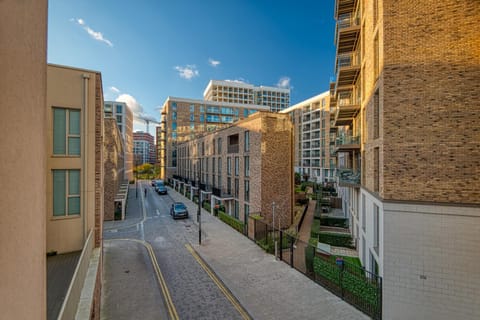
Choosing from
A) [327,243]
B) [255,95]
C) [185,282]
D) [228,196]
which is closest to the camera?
[185,282]

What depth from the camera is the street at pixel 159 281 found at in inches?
352

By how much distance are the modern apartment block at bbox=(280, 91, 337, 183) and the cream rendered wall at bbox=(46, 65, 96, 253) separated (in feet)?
151

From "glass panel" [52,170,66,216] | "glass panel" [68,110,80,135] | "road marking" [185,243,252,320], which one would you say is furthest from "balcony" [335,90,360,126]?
"glass panel" [52,170,66,216]

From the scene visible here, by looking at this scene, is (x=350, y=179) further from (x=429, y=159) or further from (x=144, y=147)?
(x=144, y=147)

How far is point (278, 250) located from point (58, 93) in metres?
12.7

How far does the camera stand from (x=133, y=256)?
46.3 ft

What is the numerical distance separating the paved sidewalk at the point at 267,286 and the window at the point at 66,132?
8.24 meters

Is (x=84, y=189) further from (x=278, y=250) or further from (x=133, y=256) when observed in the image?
(x=278, y=250)

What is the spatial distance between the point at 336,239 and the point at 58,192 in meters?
16.4

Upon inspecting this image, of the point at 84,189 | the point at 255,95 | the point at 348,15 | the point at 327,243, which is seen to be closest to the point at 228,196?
the point at 327,243

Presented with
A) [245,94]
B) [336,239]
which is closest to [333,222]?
[336,239]

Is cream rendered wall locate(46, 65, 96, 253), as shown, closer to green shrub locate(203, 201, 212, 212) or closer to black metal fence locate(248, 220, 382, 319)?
black metal fence locate(248, 220, 382, 319)

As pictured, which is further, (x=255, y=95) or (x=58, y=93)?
(x=255, y=95)

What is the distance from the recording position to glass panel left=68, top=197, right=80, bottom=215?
8484mm
